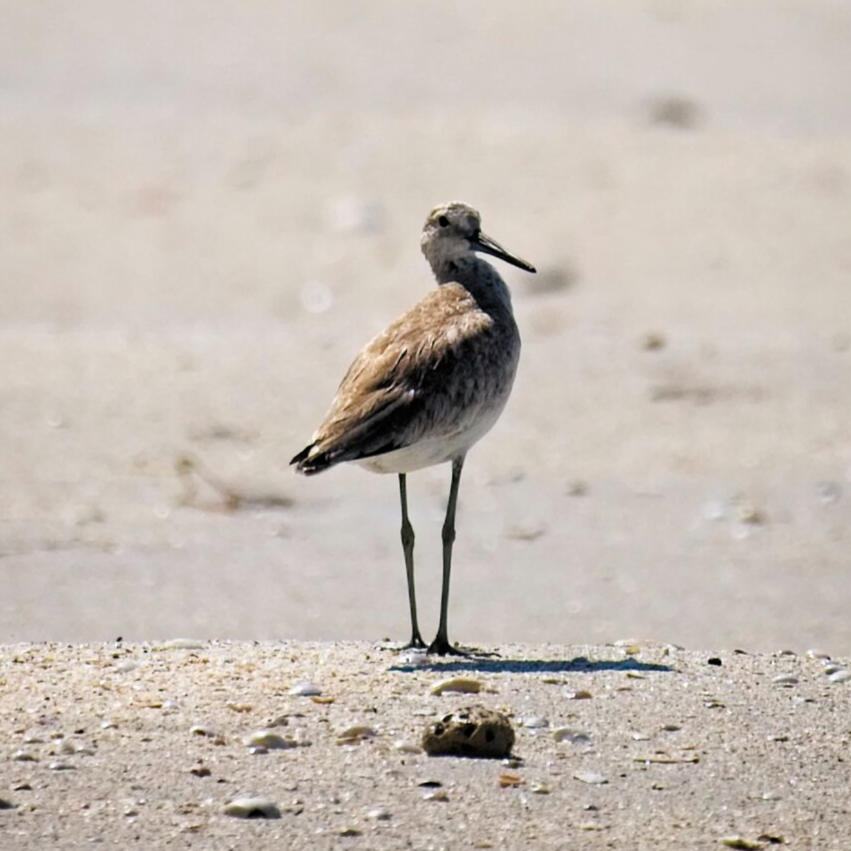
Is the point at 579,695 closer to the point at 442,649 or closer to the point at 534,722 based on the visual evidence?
the point at 534,722

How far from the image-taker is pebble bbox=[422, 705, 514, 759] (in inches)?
211

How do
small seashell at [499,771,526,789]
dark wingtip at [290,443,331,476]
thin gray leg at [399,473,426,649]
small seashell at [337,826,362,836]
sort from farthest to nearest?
thin gray leg at [399,473,426,649] → dark wingtip at [290,443,331,476] → small seashell at [499,771,526,789] → small seashell at [337,826,362,836]

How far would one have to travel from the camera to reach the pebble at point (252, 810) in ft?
16.4

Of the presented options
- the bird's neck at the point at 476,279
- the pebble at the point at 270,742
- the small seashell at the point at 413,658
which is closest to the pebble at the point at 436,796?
the pebble at the point at 270,742

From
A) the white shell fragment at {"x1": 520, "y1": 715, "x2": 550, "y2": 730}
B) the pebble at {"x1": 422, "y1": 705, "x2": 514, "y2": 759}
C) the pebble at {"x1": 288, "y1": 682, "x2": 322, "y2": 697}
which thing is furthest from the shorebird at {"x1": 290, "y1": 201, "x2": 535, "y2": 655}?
the pebble at {"x1": 422, "y1": 705, "x2": 514, "y2": 759}

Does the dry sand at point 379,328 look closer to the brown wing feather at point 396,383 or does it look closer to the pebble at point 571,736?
the pebble at point 571,736

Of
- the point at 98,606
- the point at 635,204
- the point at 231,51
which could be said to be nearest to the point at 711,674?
the point at 98,606

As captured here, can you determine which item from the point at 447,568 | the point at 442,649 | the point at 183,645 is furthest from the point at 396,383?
the point at 183,645

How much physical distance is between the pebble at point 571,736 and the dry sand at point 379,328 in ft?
0.27

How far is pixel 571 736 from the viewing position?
18.2 ft

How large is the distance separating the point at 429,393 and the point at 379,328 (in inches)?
233

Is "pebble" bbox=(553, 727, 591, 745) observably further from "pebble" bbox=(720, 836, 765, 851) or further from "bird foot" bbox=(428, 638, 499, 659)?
"bird foot" bbox=(428, 638, 499, 659)

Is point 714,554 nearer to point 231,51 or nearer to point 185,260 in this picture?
point 185,260

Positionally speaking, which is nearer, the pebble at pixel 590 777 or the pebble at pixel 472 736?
the pebble at pixel 590 777
